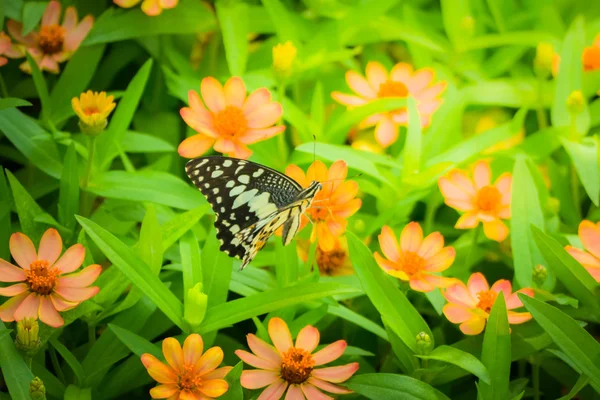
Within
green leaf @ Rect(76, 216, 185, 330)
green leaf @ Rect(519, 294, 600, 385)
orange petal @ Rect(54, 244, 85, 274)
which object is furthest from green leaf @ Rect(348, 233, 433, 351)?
orange petal @ Rect(54, 244, 85, 274)

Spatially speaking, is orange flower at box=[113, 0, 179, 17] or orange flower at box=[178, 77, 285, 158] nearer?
orange flower at box=[178, 77, 285, 158]

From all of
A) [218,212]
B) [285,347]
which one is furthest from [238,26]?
[285,347]

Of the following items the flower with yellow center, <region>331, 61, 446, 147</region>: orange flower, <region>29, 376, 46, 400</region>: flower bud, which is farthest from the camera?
<region>331, 61, 446, 147</region>: orange flower

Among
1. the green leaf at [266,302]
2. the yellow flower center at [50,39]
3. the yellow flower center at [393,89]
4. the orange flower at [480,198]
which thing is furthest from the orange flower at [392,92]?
the yellow flower center at [50,39]

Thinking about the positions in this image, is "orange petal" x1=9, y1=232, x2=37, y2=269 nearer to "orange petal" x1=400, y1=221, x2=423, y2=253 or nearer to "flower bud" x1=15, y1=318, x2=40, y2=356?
"flower bud" x1=15, y1=318, x2=40, y2=356

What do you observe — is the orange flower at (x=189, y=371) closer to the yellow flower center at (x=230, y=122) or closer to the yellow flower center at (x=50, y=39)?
the yellow flower center at (x=230, y=122)

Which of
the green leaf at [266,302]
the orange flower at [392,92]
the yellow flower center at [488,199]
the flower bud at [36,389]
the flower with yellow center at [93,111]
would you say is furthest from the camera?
the orange flower at [392,92]

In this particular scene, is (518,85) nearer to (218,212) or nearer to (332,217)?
(332,217)
